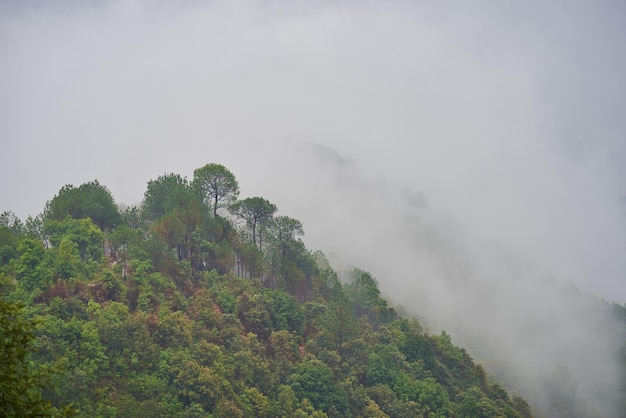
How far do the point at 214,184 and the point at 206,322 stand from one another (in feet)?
68.3

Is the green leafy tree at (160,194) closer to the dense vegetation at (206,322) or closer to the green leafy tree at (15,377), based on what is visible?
the dense vegetation at (206,322)

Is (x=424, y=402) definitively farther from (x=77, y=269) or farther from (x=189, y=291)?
(x=77, y=269)

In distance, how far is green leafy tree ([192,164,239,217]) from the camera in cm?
7625

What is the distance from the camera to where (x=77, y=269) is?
190 ft

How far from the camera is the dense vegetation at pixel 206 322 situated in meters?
50.0

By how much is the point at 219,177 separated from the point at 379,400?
3128 centimetres

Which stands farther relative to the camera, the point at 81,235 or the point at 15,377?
the point at 81,235

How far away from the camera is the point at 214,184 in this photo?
251 ft

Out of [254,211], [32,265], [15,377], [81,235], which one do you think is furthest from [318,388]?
[15,377]

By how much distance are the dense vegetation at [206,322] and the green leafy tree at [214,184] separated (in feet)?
0.56

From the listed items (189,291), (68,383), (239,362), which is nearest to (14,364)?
(68,383)

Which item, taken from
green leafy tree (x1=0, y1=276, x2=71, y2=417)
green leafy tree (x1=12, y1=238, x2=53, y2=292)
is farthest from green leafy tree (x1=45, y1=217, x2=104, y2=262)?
green leafy tree (x1=0, y1=276, x2=71, y2=417)

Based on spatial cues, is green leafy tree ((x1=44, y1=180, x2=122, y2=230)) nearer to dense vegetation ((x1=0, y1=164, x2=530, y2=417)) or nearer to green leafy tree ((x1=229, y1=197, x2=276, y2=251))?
dense vegetation ((x1=0, y1=164, x2=530, y2=417))

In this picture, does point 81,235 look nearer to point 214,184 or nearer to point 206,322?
point 206,322
